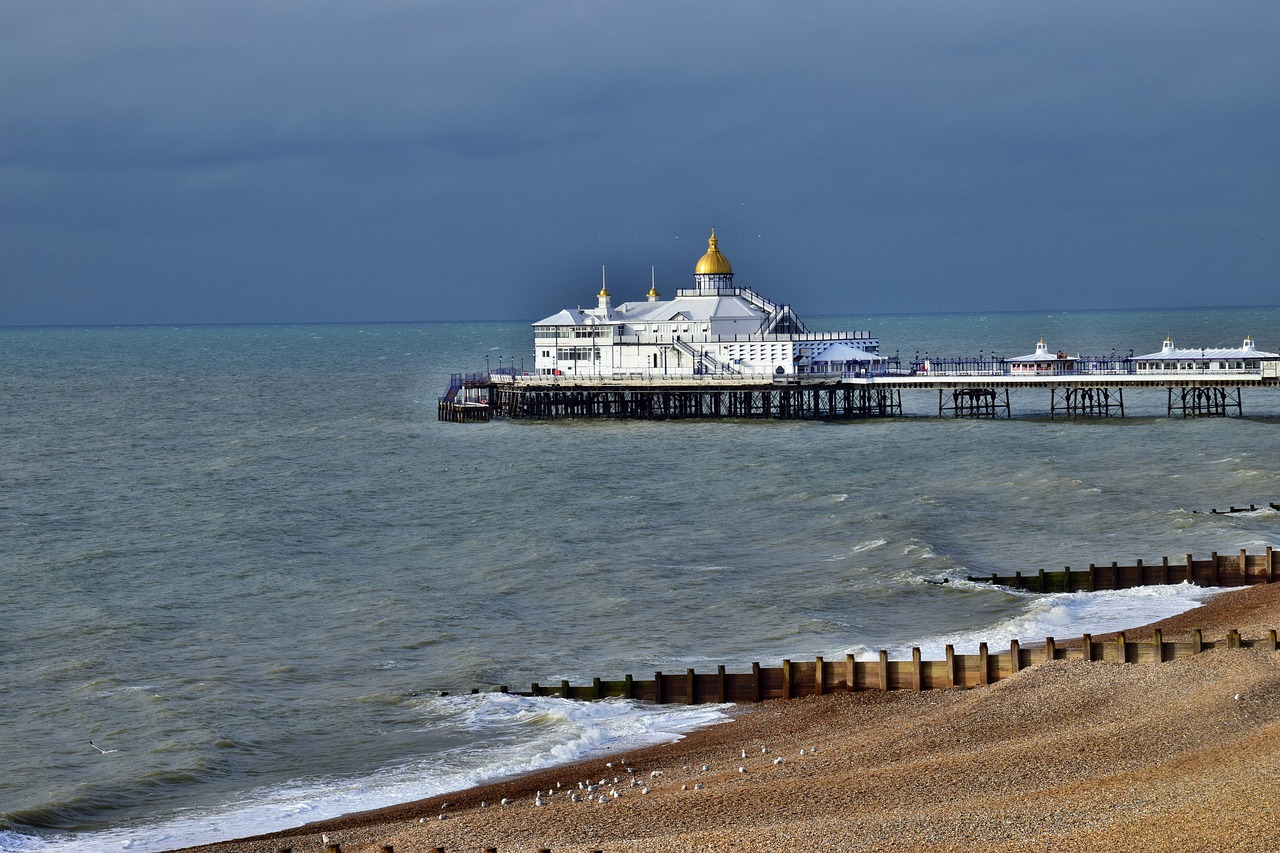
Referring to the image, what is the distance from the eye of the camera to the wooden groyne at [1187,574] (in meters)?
36.4

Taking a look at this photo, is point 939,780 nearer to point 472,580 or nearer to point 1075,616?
point 1075,616

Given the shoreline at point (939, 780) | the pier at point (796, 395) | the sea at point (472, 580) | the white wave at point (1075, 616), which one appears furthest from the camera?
the pier at point (796, 395)

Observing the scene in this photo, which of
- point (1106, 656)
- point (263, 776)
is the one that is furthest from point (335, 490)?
point (1106, 656)

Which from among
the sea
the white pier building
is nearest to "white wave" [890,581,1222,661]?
the sea

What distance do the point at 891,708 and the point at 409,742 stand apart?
8.11m

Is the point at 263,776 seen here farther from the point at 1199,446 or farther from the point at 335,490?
the point at 1199,446

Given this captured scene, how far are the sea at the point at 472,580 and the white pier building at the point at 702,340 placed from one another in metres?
7.79

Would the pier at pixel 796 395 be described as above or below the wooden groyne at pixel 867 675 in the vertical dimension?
above

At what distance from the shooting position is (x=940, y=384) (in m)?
85.7

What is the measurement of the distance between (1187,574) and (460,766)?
19301mm

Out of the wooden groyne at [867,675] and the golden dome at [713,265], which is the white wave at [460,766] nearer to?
the wooden groyne at [867,675]

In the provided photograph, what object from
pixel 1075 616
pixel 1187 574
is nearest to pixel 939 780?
pixel 1075 616

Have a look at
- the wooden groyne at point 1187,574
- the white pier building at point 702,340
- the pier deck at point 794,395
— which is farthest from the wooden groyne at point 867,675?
the white pier building at point 702,340

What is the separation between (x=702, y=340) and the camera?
9269 cm
